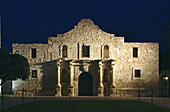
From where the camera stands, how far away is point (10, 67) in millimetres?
30750

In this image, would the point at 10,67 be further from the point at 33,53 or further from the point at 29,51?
the point at 33,53

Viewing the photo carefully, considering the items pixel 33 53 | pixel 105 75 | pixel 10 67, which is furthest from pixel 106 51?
pixel 10 67

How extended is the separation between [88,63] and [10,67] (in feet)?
30.8

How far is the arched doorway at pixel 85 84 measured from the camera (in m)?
35.6

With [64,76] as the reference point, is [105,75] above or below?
above

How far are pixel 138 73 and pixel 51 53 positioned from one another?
10965 mm

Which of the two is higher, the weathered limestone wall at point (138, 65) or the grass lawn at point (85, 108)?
the weathered limestone wall at point (138, 65)

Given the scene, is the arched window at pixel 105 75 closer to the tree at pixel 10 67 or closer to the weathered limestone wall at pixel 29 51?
the weathered limestone wall at pixel 29 51

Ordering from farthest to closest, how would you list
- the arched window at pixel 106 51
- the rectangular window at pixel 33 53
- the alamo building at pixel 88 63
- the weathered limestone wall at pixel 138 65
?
the rectangular window at pixel 33 53 < the arched window at pixel 106 51 < the weathered limestone wall at pixel 138 65 < the alamo building at pixel 88 63

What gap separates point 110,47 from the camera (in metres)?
35.4

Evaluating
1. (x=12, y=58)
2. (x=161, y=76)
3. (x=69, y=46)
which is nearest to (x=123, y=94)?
(x=161, y=76)

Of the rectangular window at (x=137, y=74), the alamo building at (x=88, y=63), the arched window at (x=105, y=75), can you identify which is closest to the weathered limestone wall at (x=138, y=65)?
the alamo building at (x=88, y=63)

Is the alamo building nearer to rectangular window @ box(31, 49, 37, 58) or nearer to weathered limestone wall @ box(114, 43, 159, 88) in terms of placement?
weathered limestone wall @ box(114, 43, 159, 88)

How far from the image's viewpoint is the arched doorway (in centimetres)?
3562
